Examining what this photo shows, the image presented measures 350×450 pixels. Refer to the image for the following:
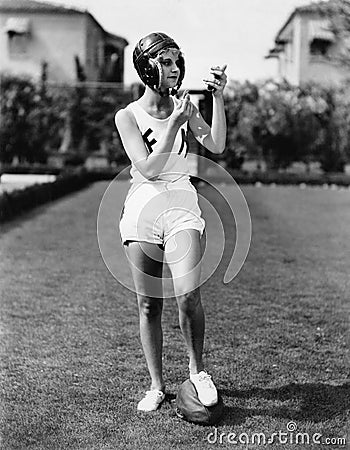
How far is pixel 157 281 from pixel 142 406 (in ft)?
1.85

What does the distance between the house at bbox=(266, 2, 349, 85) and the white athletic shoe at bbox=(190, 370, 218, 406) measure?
2111mm

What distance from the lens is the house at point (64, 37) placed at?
4320 mm

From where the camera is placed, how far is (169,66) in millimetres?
3154

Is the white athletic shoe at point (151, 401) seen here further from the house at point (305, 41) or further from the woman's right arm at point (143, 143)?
the house at point (305, 41)

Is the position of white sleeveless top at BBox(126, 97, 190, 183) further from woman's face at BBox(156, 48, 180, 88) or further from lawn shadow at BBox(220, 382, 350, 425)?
lawn shadow at BBox(220, 382, 350, 425)

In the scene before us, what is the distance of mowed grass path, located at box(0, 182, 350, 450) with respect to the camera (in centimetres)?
334

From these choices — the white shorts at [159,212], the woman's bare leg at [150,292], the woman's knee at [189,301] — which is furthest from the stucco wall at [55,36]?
the woman's knee at [189,301]

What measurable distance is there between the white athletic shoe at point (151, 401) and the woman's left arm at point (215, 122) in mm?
1082

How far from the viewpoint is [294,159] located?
18.6m

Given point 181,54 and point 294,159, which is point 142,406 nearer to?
point 181,54

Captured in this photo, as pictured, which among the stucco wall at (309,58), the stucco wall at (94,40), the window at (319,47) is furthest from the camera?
the window at (319,47)

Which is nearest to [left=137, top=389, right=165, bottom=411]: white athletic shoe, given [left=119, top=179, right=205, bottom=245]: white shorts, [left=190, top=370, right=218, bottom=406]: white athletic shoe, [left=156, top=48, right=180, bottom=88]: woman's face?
[left=190, top=370, right=218, bottom=406]: white athletic shoe

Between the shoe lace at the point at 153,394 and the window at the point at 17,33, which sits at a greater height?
the window at the point at 17,33

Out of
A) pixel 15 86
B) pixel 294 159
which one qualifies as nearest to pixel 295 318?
pixel 294 159
